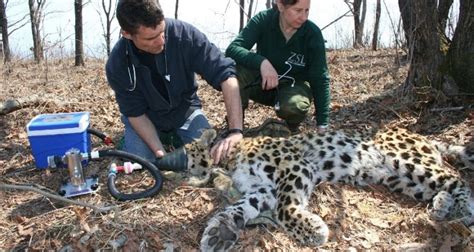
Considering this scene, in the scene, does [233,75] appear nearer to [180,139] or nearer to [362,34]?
[180,139]

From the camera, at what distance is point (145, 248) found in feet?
11.0

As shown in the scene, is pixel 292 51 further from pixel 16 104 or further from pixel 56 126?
pixel 16 104

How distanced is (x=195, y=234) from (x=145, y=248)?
0.38 m

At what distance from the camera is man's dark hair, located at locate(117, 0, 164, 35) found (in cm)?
366

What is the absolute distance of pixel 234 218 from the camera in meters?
3.48

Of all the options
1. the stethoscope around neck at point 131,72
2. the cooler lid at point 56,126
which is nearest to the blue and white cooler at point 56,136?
the cooler lid at point 56,126

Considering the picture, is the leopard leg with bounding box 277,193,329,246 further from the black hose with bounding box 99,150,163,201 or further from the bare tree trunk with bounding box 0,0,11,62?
the bare tree trunk with bounding box 0,0,11,62

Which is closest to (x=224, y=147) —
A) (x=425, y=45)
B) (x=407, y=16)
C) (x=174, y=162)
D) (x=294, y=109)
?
(x=174, y=162)

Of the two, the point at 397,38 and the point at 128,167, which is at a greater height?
the point at 397,38

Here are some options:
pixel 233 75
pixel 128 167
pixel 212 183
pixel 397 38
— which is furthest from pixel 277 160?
pixel 397 38

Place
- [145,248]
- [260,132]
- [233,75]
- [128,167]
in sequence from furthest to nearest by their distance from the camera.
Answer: [260,132] < [233,75] < [128,167] < [145,248]

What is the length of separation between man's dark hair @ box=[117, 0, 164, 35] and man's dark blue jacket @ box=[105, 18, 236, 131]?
21.0 inches

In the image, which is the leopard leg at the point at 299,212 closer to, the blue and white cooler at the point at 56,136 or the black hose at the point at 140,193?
the black hose at the point at 140,193

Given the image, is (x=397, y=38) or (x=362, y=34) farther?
(x=362, y=34)
